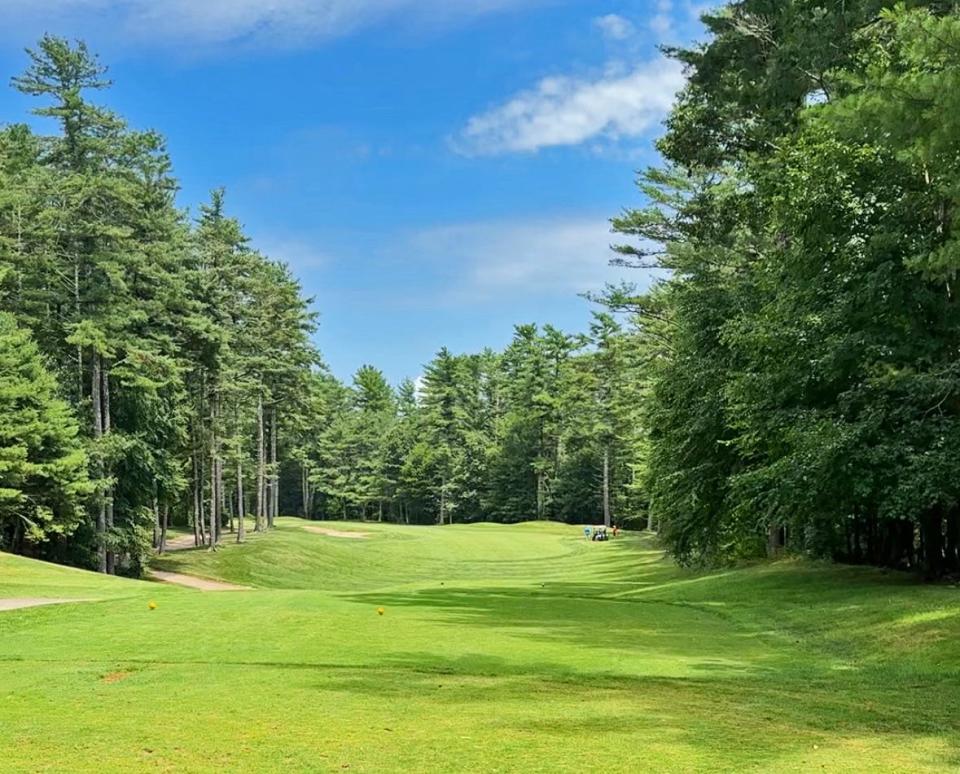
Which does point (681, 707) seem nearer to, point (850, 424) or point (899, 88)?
point (899, 88)

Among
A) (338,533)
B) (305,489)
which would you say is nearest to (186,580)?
(338,533)

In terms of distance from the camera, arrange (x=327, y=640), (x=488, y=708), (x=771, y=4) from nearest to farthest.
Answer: (x=488, y=708), (x=327, y=640), (x=771, y=4)

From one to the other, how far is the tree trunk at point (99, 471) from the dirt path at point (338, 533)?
2305 centimetres

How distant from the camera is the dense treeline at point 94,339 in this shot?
27.9 metres

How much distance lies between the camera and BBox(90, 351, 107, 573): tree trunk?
31.0 meters

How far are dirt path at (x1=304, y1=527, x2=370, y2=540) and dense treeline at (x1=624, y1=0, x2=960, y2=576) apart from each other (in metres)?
34.8

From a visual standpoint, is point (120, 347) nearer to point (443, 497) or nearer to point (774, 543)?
point (774, 543)

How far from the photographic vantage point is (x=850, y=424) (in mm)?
15836

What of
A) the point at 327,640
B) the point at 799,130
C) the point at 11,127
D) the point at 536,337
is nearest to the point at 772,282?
the point at 799,130

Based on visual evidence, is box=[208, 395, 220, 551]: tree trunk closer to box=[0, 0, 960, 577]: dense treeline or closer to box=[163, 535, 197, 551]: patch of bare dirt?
box=[0, 0, 960, 577]: dense treeline

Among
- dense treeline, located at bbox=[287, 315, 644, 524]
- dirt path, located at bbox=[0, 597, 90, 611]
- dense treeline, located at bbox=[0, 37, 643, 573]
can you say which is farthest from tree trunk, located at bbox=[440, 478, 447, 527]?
dirt path, located at bbox=[0, 597, 90, 611]

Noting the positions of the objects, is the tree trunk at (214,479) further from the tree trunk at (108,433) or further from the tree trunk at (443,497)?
the tree trunk at (443,497)

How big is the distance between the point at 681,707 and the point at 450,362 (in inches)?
3352

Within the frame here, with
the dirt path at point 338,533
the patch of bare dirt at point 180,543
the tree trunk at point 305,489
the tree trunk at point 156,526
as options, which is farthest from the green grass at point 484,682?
the tree trunk at point 305,489
